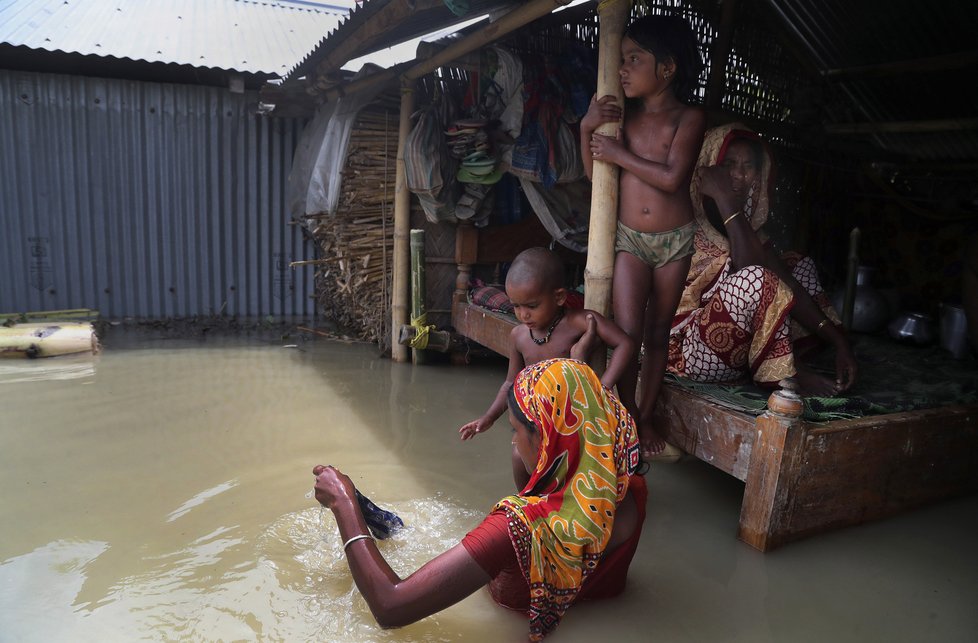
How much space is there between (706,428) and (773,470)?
43 centimetres

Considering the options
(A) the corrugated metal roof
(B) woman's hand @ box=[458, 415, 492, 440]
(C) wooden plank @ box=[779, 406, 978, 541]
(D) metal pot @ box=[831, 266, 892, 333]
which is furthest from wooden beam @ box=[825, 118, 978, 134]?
(A) the corrugated metal roof

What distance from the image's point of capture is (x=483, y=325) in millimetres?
5293

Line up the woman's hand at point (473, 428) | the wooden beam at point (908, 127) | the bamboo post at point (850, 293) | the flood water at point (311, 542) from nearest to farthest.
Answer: the flood water at point (311, 542), the woman's hand at point (473, 428), the bamboo post at point (850, 293), the wooden beam at point (908, 127)

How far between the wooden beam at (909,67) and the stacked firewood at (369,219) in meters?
4.02

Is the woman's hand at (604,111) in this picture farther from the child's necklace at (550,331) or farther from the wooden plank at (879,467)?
the wooden plank at (879,467)

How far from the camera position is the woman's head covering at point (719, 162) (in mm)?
3816

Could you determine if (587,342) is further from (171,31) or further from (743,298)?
(171,31)

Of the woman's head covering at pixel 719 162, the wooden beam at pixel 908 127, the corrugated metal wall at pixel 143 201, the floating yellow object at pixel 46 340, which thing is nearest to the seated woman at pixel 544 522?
the woman's head covering at pixel 719 162

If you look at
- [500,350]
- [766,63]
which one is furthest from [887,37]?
[500,350]

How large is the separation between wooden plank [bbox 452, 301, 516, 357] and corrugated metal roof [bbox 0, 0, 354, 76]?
11.9 feet

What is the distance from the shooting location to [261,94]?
6.93 metres

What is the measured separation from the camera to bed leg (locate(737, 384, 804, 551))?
259 centimetres

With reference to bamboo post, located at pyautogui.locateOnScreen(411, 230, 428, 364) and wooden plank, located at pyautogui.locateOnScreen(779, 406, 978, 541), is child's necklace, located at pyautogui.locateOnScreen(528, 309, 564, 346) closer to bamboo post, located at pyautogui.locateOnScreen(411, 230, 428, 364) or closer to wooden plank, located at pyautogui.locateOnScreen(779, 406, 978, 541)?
wooden plank, located at pyautogui.locateOnScreen(779, 406, 978, 541)

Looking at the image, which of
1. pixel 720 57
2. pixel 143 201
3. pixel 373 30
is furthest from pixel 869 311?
pixel 143 201
